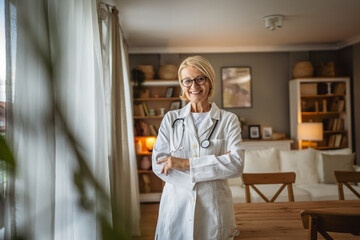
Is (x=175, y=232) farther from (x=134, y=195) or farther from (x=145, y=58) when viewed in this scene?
(x=145, y=58)

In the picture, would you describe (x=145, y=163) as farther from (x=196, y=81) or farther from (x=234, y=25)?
(x=196, y=81)

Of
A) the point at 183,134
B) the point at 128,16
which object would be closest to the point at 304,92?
the point at 128,16

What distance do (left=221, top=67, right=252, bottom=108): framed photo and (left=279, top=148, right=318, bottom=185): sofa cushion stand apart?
1964 mm

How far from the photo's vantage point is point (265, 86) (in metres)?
6.14

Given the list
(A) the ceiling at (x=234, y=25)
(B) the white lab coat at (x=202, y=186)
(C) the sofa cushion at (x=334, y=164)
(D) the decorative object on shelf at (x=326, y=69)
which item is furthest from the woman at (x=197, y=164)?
(D) the decorative object on shelf at (x=326, y=69)

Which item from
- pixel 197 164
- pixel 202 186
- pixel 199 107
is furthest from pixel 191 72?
pixel 202 186

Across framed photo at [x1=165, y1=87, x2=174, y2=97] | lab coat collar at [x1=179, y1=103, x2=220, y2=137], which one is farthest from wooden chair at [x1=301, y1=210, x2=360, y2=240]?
framed photo at [x1=165, y1=87, x2=174, y2=97]

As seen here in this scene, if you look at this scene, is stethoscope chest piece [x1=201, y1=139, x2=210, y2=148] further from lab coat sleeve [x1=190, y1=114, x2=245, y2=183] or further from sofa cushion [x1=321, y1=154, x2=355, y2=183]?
sofa cushion [x1=321, y1=154, x2=355, y2=183]

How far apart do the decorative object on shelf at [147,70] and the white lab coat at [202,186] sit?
398cm

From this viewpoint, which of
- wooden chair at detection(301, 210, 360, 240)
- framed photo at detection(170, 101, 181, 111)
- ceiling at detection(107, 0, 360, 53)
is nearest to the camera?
wooden chair at detection(301, 210, 360, 240)

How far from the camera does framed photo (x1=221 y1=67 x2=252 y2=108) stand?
606 centimetres

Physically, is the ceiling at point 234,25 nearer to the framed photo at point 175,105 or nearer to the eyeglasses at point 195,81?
the framed photo at point 175,105

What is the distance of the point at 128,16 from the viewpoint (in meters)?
3.99

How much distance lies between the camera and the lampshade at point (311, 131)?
5.24 metres
